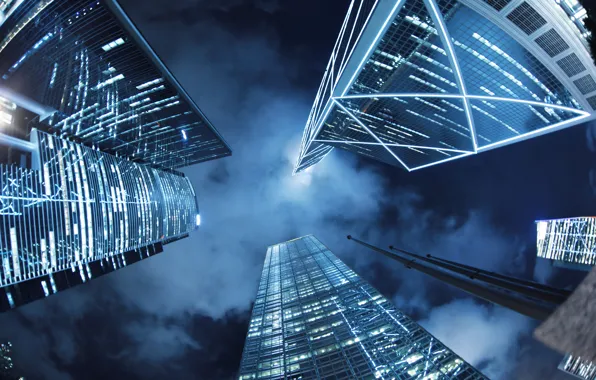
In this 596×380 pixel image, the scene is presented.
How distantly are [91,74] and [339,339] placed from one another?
57002 mm

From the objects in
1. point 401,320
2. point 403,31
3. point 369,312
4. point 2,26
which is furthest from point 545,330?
point 2,26

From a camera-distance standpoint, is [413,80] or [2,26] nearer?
[413,80]

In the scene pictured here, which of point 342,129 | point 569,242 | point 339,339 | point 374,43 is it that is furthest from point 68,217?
point 569,242

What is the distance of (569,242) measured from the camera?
96.9m

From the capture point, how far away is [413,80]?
31.6 meters

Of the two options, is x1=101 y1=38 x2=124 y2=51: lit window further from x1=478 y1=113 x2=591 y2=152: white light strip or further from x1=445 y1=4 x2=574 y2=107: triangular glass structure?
x1=478 y1=113 x2=591 y2=152: white light strip

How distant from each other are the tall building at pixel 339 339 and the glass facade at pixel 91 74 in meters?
50.5

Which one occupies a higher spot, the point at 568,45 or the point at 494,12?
the point at 494,12

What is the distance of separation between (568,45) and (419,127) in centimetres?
2228

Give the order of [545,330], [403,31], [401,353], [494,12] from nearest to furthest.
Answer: [545,330]
[494,12]
[403,31]
[401,353]

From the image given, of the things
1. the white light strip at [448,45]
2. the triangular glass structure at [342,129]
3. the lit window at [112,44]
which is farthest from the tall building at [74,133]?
the white light strip at [448,45]

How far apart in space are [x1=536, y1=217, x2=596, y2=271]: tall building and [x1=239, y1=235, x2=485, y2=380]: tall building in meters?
81.6

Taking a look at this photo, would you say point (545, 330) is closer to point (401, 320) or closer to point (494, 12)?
point (494, 12)

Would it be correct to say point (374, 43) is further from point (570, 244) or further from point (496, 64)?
point (570, 244)
